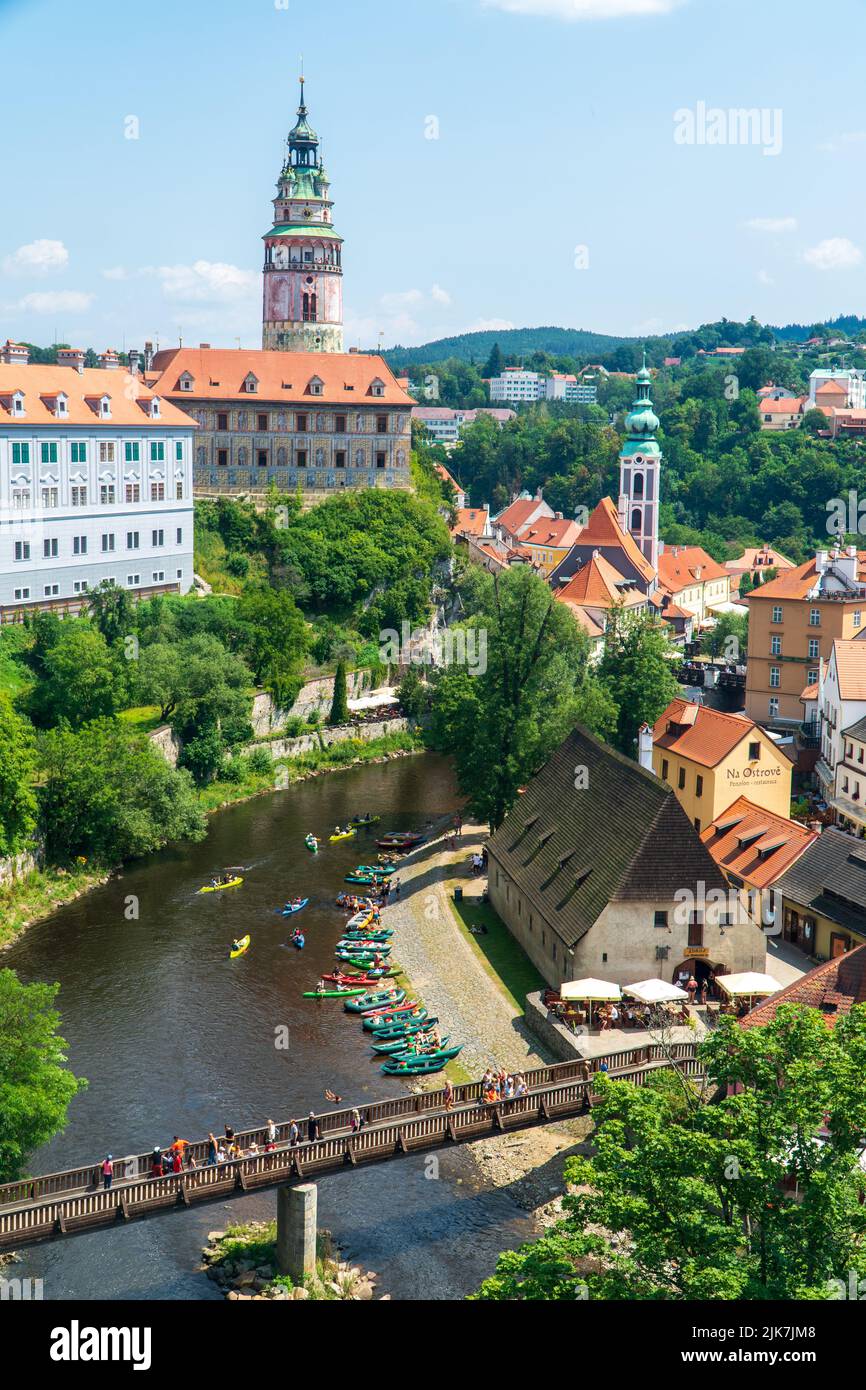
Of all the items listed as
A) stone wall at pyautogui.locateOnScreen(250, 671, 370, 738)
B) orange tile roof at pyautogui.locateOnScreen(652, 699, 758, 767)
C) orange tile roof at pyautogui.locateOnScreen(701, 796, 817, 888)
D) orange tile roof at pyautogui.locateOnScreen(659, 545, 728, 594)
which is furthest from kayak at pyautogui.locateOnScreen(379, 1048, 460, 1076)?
orange tile roof at pyautogui.locateOnScreen(659, 545, 728, 594)

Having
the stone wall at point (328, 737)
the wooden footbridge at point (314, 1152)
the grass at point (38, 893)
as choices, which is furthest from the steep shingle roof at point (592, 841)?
the stone wall at point (328, 737)

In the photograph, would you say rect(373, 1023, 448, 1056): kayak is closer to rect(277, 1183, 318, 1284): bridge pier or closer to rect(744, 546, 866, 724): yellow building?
rect(277, 1183, 318, 1284): bridge pier

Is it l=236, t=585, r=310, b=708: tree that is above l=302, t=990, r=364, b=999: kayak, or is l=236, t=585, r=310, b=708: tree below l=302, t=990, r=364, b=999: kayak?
above

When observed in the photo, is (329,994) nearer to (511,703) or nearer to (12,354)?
(511,703)

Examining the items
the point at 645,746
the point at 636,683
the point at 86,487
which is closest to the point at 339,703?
the point at 86,487

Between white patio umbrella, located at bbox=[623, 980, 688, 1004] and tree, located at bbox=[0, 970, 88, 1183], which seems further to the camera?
white patio umbrella, located at bbox=[623, 980, 688, 1004]
